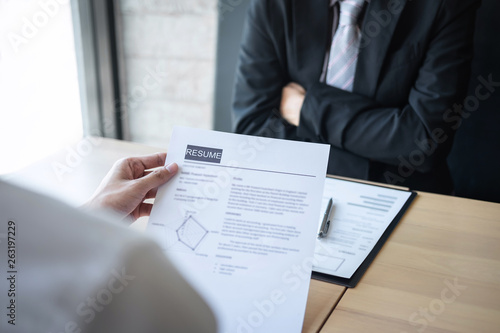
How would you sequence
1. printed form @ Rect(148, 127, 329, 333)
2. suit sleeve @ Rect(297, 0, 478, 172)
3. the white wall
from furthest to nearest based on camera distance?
the white wall
suit sleeve @ Rect(297, 0, 478, 172)
printed form @ Rect(148, 127, 329, 333)

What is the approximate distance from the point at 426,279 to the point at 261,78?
93 centimetres

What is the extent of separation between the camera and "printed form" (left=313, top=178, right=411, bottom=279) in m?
0.85

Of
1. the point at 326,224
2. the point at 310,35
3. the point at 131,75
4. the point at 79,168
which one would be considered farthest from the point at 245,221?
the point at 131,75

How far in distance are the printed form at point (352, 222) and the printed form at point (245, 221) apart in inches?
6.2

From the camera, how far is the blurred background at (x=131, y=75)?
1.69m

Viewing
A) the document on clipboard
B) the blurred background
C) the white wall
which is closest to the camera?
the document on clipboard

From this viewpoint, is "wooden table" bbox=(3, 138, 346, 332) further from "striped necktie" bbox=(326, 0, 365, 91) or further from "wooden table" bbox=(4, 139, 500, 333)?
"striped necktie" bbox=(326, 0, 365, 91)

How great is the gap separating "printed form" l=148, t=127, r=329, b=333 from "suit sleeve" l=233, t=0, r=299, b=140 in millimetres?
Result: 762

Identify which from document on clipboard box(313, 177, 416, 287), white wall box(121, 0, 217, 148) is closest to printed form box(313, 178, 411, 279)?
document on clipboard box(313, 177, 416, 287)

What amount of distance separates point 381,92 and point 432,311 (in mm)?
906

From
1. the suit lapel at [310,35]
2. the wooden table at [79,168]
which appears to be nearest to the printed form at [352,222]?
the wooden table at [79,168]

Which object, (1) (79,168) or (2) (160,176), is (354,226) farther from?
(1) (79,168)

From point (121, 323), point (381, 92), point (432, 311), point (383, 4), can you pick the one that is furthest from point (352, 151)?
point (121, 323)

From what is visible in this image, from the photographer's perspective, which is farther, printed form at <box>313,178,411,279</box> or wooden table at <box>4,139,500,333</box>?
printed form at <box>313,178,411,279</box>
